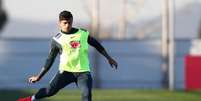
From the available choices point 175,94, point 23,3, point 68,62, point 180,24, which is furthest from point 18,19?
point 68,62

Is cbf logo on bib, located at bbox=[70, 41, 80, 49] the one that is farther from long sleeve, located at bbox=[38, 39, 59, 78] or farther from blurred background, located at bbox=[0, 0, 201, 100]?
blurred background, located at bbox=[0, 0, 201, 100]

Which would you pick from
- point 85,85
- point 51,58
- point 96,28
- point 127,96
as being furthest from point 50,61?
point 96,28

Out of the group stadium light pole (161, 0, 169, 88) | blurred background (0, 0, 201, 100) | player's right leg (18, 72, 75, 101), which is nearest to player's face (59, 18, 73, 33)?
player's right leg (18, 72, 75, 101)

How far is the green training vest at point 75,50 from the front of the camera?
8672mm

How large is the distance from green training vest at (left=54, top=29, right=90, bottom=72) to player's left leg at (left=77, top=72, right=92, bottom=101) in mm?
69

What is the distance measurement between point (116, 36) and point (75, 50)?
34.9 ft

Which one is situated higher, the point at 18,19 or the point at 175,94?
the point at 18,19

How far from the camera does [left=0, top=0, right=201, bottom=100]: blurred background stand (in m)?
18.9

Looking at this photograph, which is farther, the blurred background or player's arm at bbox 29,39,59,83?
the blurred background

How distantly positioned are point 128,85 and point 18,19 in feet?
10.5

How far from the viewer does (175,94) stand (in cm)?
1539

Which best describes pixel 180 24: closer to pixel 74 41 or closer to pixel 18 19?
pixel 18 19

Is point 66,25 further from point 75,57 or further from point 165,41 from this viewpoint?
point 165,41

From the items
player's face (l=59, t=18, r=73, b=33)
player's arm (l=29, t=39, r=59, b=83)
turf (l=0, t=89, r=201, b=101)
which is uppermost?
player's face (l=59, t=18, r=73, b=33)
